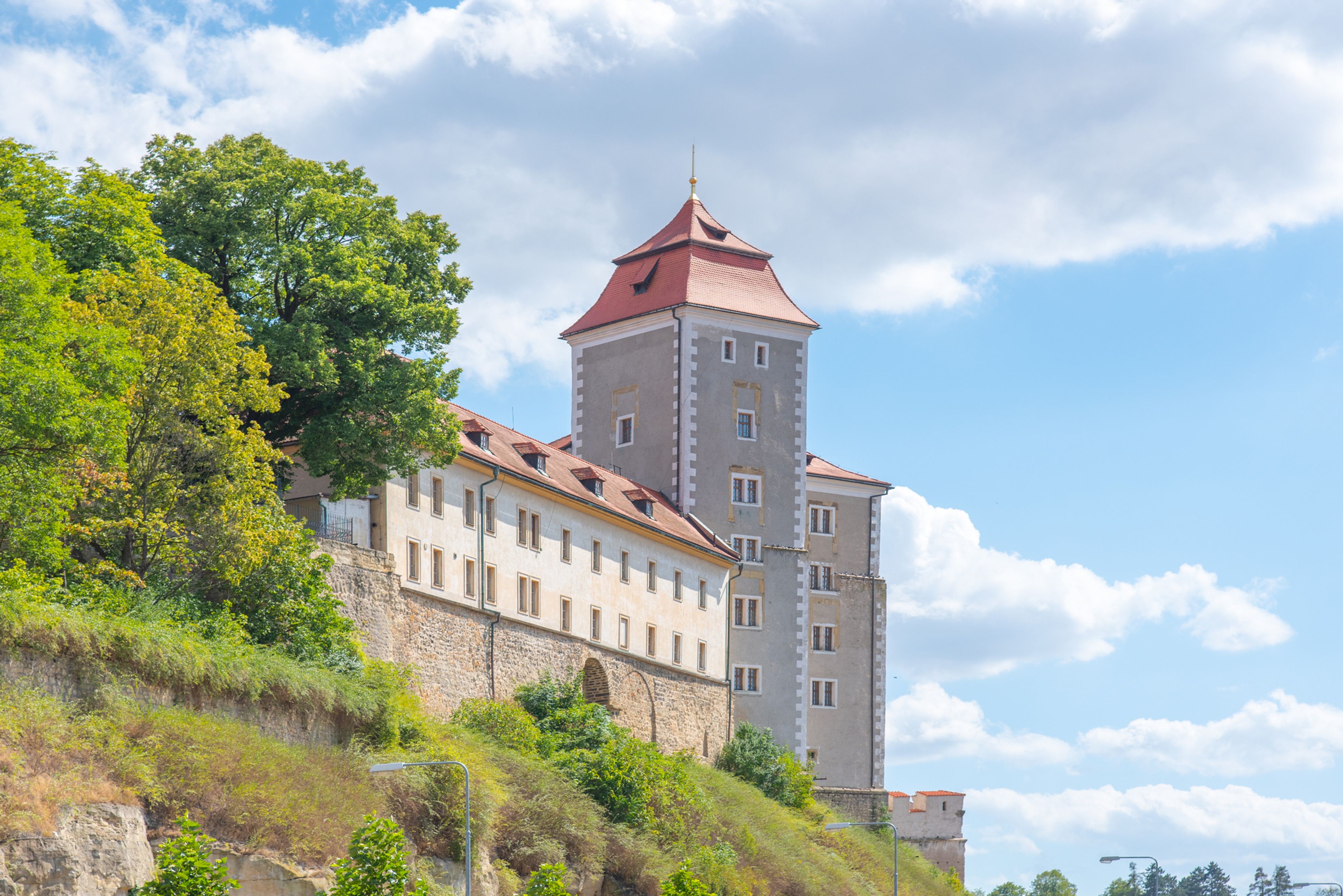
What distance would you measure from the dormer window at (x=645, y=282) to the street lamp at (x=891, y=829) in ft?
66.5

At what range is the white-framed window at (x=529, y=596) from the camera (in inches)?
2078

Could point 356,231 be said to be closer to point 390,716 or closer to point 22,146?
point 22,146

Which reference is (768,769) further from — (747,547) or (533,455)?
(533,455)

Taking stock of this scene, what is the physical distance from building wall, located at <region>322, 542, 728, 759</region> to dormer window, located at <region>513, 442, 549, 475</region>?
505cm

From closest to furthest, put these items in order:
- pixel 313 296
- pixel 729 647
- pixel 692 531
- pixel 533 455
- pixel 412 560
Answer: pixel 313 296 < pixel 412 560 < pixel 533 455 < pixel 692 531 < pixel 729 647

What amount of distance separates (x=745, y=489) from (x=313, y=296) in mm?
26652

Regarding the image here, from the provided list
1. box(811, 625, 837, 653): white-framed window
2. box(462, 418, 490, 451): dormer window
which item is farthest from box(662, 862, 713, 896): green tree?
box(811, 625, 837, 653): white-framed window

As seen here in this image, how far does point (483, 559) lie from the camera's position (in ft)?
168

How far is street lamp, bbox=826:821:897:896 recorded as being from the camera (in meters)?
52.8

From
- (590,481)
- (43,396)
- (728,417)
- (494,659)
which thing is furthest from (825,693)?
(43,396)

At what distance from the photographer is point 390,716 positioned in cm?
3909

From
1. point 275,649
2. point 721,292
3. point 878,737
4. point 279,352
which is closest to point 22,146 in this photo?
point 279,352

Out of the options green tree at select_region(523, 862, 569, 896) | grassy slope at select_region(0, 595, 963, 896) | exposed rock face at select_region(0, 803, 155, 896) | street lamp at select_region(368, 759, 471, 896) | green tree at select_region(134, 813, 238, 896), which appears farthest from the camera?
street lamp at select_region(368, 759, 471, 896)

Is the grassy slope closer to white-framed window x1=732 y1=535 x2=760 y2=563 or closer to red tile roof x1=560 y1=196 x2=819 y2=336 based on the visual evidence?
white-framed window x1=732 y1=535 x2=760 y2=563
